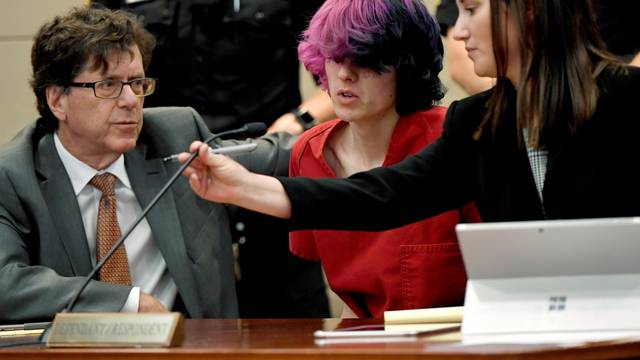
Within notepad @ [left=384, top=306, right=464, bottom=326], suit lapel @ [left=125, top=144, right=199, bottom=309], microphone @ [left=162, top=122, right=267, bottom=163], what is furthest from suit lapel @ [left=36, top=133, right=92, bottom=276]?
notepad @ [left=384, top=306, right=464, bottom=326]

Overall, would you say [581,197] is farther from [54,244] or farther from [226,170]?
[54,244]

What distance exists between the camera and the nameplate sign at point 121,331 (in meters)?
2.13

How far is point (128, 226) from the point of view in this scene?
3.30 m

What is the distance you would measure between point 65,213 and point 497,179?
51.2 inches

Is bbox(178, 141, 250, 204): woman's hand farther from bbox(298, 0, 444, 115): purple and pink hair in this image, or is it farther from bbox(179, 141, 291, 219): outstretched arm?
bbox(298, 0, 444, 115): purple and pink hair

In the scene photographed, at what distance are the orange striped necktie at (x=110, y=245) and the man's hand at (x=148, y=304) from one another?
9.6 inches

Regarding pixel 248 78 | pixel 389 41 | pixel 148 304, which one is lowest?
pixel 148 304

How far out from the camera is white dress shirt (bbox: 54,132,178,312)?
326 cm

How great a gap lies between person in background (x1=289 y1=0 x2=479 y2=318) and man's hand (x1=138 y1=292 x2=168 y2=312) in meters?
Answer: 0.41

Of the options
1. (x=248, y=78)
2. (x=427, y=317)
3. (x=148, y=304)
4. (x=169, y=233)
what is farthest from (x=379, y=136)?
(x=248, y=78)

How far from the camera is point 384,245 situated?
2.98 meters

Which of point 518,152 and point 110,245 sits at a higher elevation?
point 518,152

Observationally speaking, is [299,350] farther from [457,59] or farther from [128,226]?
[457,59]

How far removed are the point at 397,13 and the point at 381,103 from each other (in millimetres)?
240
